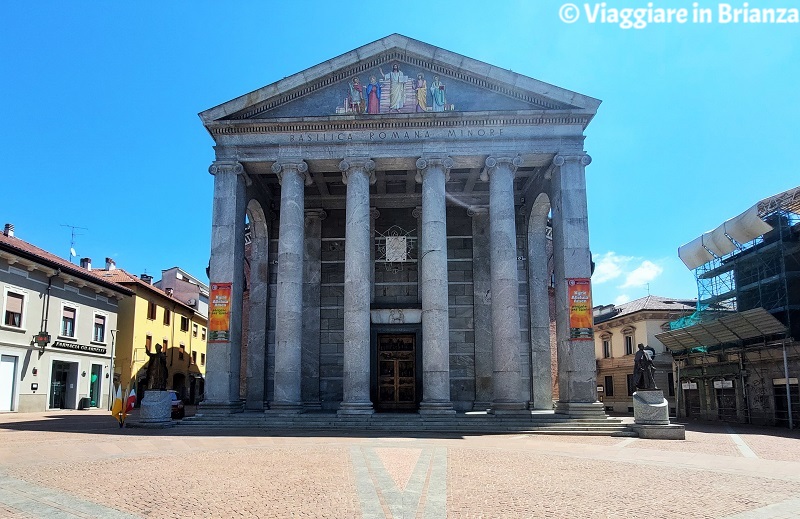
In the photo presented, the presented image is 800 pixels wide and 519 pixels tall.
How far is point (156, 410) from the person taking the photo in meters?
21.7

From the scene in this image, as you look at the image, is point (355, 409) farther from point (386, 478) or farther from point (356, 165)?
point (386, 478)

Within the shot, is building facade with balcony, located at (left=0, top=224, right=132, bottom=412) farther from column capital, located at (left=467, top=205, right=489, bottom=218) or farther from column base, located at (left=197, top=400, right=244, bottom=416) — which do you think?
column capital, located at (left=467, top=205, right=489, bottom=218)

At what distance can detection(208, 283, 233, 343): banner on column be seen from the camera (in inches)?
966

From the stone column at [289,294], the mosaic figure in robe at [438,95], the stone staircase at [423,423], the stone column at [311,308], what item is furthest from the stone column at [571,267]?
the stone column at [311,308]

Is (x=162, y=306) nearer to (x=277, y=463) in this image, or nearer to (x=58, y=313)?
(x=58, y=313)

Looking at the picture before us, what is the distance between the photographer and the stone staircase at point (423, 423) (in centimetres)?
2152

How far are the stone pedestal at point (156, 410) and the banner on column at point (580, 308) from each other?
15048 mm

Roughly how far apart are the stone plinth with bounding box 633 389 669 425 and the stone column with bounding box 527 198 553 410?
8.95 metres

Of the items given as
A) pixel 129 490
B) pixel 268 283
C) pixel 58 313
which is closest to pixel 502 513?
pixel 129 490

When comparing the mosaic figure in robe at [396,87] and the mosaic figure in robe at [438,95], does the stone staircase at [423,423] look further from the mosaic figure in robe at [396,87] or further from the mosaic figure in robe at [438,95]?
the mosaic figure in robe at [396,87]

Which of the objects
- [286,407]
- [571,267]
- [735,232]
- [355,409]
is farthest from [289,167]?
[735,232]

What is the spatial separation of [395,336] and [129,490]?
20715mm

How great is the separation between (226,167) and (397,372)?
39.8 feet

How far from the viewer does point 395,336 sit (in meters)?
30.1
